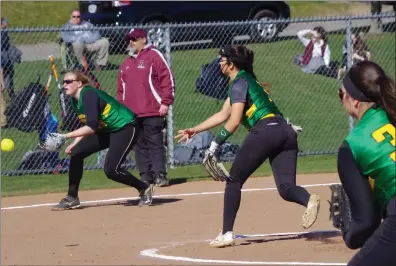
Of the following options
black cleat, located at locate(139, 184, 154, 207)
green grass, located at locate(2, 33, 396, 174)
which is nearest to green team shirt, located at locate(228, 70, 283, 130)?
black cleat, located at locate(139, 184, 154, 207)

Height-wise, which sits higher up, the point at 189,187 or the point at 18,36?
the point at 189,187

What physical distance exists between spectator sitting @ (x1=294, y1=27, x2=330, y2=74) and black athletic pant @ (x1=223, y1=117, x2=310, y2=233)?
10.7 meters

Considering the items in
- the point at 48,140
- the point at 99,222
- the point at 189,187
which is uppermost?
the point at 48,140

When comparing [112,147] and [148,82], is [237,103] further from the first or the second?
[148,82]

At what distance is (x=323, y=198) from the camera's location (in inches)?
458

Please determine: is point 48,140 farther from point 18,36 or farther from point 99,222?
point 18,36

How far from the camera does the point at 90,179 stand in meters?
13.8

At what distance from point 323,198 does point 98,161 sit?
165 inches

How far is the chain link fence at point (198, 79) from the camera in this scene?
14.6 m

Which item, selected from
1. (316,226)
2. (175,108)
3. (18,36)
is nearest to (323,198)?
(316,226)

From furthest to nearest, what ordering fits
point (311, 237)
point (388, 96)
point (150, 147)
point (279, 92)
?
point (279, 92) → point (150, 147) → point (311, 237) → point (388, 96)

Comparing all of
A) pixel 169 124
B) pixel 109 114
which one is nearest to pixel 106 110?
pixel 109 114

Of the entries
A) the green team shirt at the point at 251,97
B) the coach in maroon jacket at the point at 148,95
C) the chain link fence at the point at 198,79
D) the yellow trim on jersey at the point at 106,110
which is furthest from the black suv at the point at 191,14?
the green team shirt at the point at 251,97

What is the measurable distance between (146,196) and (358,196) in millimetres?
6804
